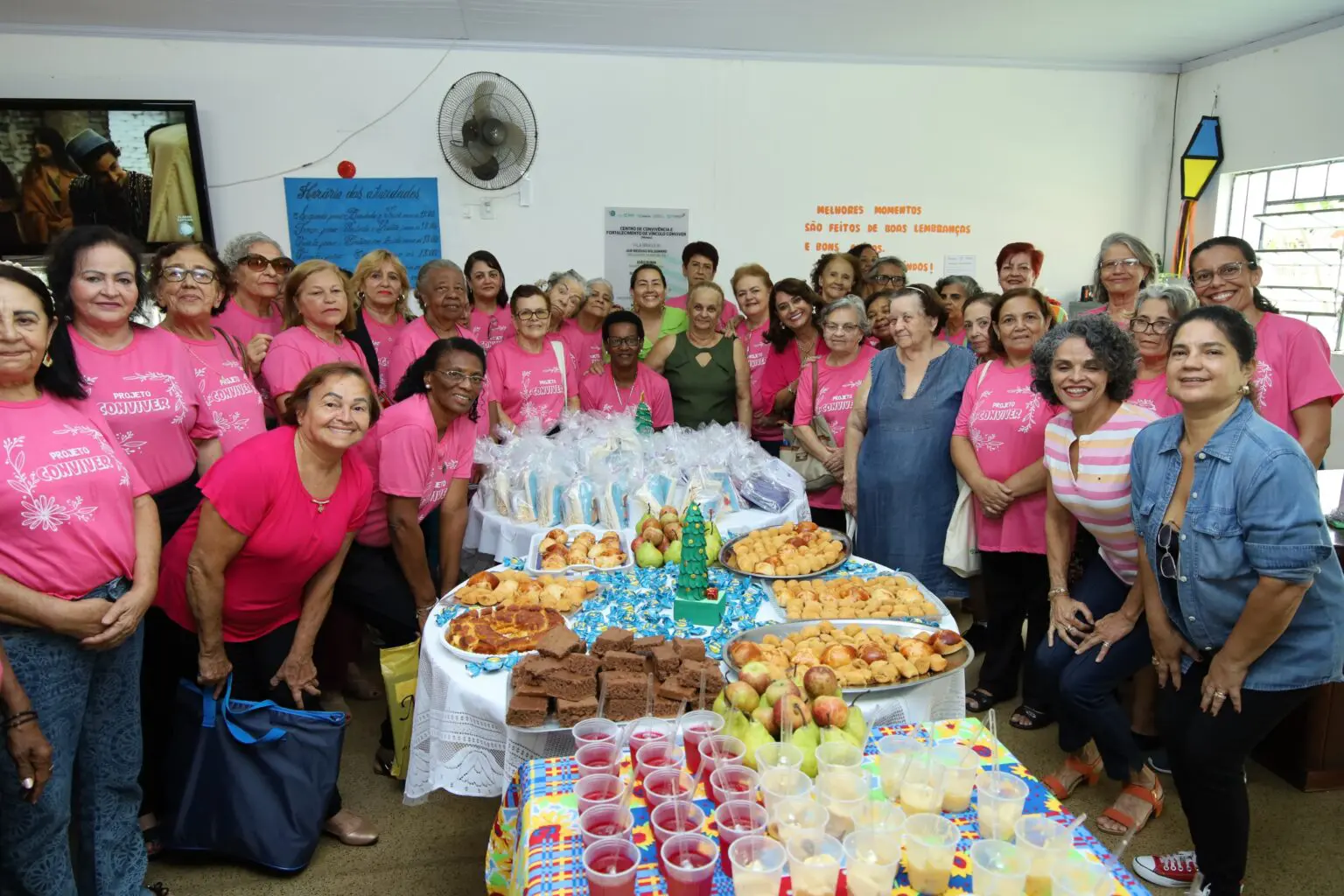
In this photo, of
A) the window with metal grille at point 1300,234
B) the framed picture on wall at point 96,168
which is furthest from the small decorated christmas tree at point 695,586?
the window with metal grille at point 1300,234

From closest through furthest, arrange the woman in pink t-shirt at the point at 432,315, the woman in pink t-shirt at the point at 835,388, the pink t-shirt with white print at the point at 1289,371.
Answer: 1. the pink t-shirt with white print at the point at 1289,371
2. the woman in pink t-shirt at the point at 835,388
3. the woman in pink t-shirt at the point at 432,315

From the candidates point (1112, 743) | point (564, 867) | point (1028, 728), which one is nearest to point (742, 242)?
point (1028, 728)

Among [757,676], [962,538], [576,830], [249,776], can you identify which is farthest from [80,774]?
[962,538]

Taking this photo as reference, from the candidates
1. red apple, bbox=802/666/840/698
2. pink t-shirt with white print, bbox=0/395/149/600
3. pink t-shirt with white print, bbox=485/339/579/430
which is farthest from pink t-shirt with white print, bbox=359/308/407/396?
red apple, bbox=802/666/840/698

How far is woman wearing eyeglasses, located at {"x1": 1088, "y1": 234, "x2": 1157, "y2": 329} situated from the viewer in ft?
12.8

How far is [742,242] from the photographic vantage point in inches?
293

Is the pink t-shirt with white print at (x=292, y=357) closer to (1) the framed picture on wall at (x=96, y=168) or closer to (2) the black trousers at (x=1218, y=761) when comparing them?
(2) the black trousers at (x=1218, y=761)

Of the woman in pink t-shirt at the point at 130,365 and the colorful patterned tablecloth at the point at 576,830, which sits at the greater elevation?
the woman in pink t-shirt at the point at 130,365

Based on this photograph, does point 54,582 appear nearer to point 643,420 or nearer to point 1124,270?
point 643,420

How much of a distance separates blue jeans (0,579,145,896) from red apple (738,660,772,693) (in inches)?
66.9

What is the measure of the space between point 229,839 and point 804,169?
6624 millimetres

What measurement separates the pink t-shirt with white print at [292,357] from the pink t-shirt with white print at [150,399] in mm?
665

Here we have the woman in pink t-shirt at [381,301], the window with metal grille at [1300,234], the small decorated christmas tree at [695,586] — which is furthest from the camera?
the window with metal grille at [1300,234]

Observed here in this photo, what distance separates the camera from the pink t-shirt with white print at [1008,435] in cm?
346
